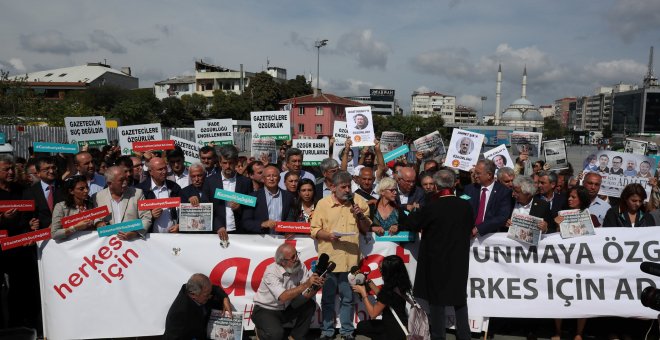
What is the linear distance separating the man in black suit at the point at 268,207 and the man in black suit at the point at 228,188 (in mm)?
218

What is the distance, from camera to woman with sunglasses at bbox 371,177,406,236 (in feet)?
17.7

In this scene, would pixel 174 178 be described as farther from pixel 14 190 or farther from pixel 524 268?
pixel 524 268

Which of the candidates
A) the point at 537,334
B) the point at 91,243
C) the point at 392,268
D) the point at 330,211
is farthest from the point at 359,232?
the point at 91,243

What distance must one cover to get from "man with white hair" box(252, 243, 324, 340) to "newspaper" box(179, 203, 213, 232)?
927mm

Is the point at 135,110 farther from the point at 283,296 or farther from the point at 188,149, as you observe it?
the point at 283,296

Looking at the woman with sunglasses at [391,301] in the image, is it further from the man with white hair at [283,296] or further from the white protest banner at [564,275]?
the white protest banner at [564,275]

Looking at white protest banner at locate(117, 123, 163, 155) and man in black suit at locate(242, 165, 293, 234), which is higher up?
white protest banner at locate(117, 123, 163, 155)

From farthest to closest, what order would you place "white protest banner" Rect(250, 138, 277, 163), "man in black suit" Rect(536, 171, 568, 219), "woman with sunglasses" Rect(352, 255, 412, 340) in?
"white protest banner" Rect(250, 138, 277, 163)
"man in black suit" Rect(536, 171, 568, 219)
"woman with sunglasses" Rect(352, 255, 412, 340)

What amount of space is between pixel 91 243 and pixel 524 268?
4.71m

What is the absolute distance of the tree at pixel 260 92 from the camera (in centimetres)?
6594

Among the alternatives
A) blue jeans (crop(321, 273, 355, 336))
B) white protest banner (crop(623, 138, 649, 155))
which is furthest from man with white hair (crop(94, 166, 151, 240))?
white protest banner (crop(623, 138, 649, 155))

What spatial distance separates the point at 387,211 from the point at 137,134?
19.0ft

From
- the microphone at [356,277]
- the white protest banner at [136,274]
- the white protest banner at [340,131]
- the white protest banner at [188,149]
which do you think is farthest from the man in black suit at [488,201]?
the white protest banner at [188,149]

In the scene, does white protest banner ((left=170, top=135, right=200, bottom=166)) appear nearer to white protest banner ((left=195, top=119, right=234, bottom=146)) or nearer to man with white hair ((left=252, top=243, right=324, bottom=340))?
white protest banner ((left=195, top=119, right=234, bottom=146))
